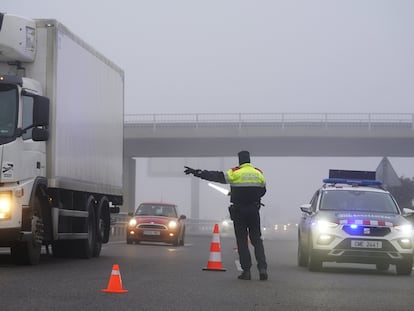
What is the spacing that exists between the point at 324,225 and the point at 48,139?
5.06 m

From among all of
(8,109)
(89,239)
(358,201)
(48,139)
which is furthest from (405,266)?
(8,109)

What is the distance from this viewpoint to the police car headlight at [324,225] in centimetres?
1744

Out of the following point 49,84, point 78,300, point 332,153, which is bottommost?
point 78,300

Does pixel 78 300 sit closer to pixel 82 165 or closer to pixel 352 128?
pixel 82 165

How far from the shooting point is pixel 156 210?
105 ft

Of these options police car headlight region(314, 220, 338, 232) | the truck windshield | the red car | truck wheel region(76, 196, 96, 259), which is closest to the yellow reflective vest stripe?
police car headlight region(314, 220, 338, 232)

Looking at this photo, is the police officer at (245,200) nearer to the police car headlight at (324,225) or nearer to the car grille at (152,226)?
the police car headlight at (324,225)

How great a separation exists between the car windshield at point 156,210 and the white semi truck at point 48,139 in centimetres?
1136

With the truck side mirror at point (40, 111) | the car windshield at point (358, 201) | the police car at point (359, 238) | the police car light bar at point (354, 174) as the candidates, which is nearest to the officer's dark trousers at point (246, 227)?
the police car at point (359, 238)

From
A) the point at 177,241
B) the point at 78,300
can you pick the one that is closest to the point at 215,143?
the point at 177,241

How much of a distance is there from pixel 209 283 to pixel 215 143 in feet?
155

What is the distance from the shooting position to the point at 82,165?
18641mm

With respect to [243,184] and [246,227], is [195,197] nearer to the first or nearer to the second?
[246,227]

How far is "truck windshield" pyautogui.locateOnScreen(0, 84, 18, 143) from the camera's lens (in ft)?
50.7
